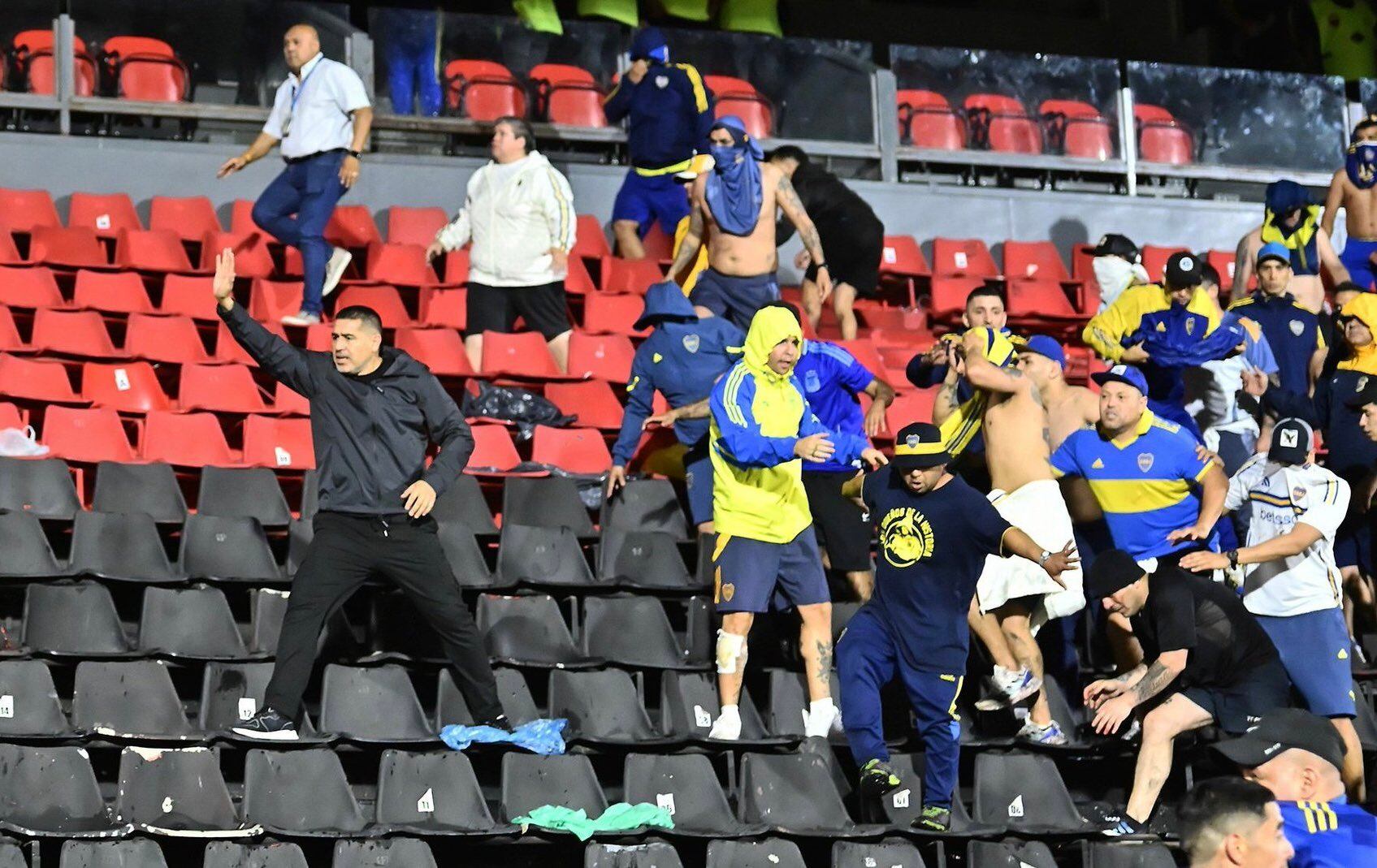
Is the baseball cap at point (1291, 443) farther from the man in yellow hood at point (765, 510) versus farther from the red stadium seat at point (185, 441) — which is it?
the red stadium seat at point (185, 441)

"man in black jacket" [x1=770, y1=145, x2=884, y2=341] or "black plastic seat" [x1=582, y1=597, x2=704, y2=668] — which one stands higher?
"man in black jacket" [x1=770, y1=145, x2=884, y2=341]

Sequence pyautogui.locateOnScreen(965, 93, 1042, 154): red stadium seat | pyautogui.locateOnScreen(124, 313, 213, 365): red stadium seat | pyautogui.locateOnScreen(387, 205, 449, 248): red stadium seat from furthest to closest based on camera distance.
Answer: pyautogui.locateOnScreen(965, 93, 1042, 154): red stadium seat, pyautogui.locateOnScreen(387, 205, 449, 248): red stadium seat, pyautogui.locateOnScreen(124, 313, 213, 365): red stadium seat

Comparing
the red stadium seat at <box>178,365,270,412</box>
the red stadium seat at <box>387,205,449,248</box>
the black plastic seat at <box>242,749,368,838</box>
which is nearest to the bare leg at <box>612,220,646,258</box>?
the red stadium seat at <box>387,205,449,248</box>

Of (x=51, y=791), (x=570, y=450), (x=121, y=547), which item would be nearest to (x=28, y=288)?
(x=121, y=547)

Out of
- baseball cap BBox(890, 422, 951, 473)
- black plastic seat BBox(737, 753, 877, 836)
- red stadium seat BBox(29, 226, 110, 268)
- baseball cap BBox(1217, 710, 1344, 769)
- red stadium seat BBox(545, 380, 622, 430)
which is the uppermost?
red stadium seat BBox(29, 226, 110, 268)

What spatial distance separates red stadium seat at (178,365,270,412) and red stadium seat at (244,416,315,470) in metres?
0.13

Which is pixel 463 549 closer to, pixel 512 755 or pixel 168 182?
pixel 512 755

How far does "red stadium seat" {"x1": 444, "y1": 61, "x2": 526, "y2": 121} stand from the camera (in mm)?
12828

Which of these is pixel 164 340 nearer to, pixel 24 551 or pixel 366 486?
pixel 24 551

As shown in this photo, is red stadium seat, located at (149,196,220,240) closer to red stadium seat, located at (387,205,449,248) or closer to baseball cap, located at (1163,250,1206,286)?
red stadium seat, located at (387,205,449,248)

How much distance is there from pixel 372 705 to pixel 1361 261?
6.37 meters

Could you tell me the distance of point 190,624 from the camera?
26.7 ft

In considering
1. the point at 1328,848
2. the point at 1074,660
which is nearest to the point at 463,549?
the point at 1074,660

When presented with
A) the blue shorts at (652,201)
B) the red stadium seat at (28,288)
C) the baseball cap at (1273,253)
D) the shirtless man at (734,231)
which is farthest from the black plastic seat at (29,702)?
the baseball cap at (1273,253)
